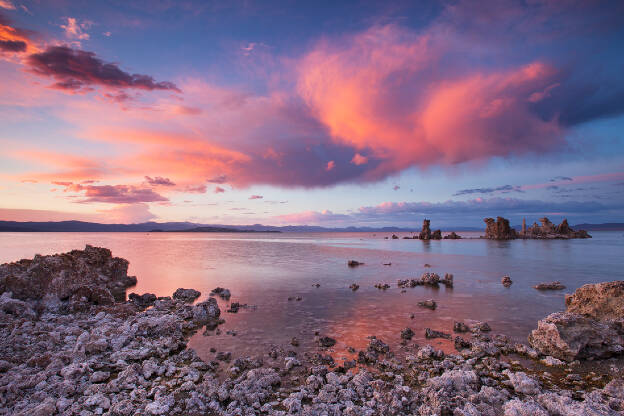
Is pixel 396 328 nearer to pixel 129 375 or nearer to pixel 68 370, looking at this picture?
pixel 129 375

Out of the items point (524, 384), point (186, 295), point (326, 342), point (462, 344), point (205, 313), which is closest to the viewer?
point (524, 384)

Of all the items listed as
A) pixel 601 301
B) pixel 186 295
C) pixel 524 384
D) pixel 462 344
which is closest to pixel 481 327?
pixel 462 344

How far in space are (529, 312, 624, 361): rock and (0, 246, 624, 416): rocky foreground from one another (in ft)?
0.13

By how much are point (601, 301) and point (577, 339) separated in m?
4.94

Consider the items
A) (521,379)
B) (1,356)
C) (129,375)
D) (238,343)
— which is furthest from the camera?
(238,343)

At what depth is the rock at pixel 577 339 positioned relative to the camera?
10406 mm

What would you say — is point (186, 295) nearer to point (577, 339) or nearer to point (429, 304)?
point (429, 304)

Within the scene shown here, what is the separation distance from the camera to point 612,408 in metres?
7.32

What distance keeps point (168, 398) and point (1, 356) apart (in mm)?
7225

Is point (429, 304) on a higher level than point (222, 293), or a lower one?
higher

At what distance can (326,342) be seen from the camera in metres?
12.4

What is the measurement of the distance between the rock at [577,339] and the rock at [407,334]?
4.58 metres

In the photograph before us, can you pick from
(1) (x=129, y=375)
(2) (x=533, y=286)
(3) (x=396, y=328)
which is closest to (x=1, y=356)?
(1) (x=129, y=375)

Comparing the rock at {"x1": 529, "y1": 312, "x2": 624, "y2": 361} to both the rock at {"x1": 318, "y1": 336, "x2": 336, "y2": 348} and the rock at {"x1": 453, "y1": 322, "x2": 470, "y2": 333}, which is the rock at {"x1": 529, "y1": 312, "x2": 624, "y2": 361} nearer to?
the rock at {"x1": 453, "y1": 322, "x2": 470, "y2": 333}
